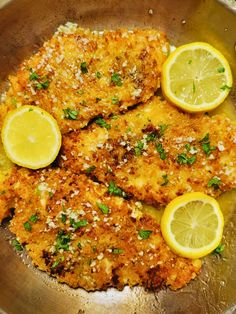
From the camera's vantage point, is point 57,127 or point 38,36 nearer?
point 57,127

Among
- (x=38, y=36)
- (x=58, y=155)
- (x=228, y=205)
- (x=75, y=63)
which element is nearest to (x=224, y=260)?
(x=228, y=205)

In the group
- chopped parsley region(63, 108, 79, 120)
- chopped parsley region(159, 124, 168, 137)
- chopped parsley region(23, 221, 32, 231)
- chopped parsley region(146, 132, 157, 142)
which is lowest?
chopped parsley region(23, 221, 32, 231)

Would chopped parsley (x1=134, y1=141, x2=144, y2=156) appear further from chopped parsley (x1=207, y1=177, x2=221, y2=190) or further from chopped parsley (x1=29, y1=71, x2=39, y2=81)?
chopped parsley (x1=29, y1=71, x2=39, y2=81)

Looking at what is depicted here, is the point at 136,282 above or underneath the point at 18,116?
underneath

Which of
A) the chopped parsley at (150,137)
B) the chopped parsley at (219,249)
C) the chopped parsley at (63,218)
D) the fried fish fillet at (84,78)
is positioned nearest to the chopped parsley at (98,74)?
the fried fish fillet at (84,78)

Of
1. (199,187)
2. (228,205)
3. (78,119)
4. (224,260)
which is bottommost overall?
(224,260)

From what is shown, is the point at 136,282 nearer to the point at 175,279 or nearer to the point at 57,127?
the point at 175,279

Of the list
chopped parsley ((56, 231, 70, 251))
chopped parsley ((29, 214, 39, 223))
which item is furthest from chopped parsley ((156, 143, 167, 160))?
chopped parsley ((29, 214, 39, 223))
